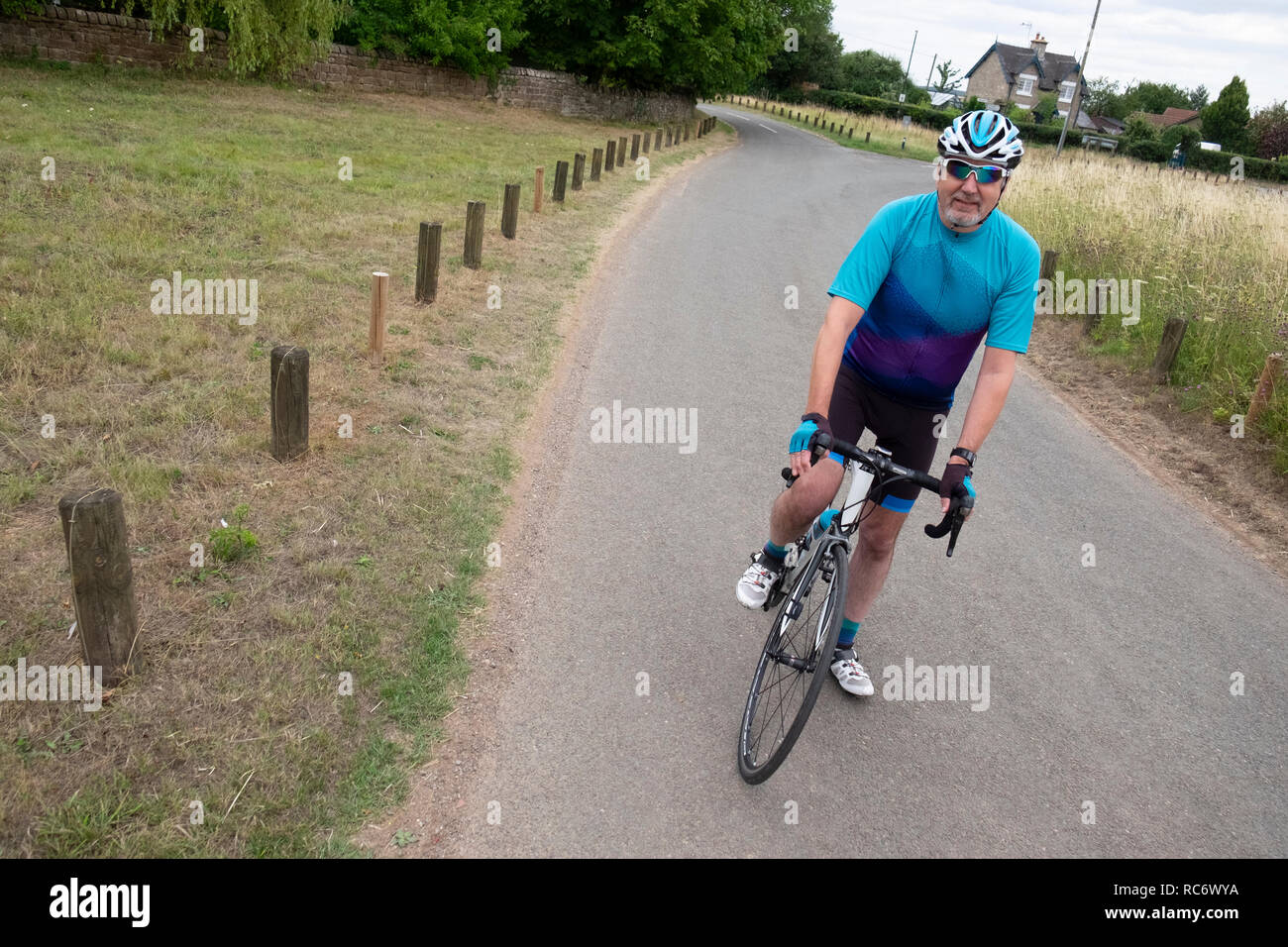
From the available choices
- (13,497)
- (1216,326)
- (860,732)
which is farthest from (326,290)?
(1216,326)

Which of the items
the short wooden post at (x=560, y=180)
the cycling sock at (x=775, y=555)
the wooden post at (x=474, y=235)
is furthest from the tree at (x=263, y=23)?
the cycling sock at (x=775, y=555)

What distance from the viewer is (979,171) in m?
3.34

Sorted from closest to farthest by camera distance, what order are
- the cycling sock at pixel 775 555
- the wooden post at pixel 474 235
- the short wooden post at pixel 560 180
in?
1. the cycling sock at pixel 775 555
2. the wooden post at pixel 474 235
3. the short wooden post at pixel 560 180

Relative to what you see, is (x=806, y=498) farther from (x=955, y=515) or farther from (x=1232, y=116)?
(x=1232, y=116)

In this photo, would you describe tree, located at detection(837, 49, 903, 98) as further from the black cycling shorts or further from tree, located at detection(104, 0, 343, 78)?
the black cycling shorts

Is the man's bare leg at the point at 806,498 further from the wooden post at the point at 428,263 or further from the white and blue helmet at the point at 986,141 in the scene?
the wooden post at the point at 428,263

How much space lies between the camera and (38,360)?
6254 mm

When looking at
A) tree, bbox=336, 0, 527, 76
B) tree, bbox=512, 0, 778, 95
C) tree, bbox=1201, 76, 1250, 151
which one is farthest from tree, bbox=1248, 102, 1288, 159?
tree, bbox=336, 0, 527, 76

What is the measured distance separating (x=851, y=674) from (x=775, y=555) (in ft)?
2.07

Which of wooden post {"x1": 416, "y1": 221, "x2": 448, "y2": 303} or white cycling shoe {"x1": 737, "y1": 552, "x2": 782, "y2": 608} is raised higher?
wooden post {"x1": 416, "y1": 221, "x2": 448, "y2": 303}

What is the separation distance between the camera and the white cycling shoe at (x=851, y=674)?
405 centimetres

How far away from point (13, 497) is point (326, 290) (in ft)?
14.2

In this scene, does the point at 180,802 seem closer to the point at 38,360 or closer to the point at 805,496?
the point at 805,496

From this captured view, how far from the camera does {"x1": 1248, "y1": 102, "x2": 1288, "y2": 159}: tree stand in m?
54.6
